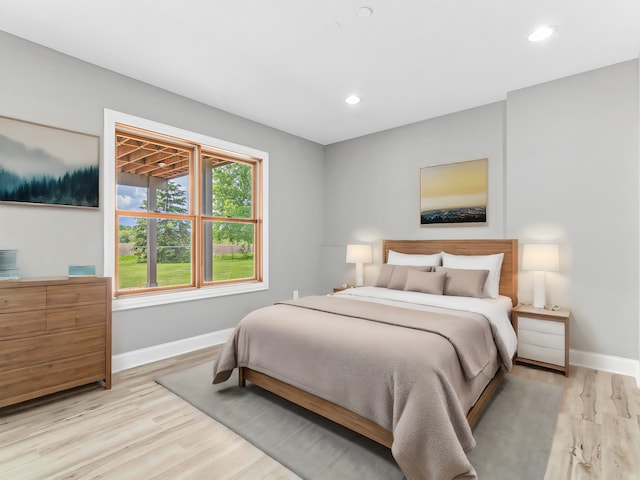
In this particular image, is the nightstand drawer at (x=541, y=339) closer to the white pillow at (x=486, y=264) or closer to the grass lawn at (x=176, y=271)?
the white pillow at (x=486, y=264)

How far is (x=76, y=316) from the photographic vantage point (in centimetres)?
256

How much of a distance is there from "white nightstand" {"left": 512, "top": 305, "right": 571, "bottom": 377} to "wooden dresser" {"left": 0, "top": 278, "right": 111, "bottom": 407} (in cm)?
370

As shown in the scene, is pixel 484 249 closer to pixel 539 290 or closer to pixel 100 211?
pixel 539 290

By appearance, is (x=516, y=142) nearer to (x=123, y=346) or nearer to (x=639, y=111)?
(x=639, y=111)

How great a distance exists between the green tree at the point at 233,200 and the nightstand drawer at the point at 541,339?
332cm

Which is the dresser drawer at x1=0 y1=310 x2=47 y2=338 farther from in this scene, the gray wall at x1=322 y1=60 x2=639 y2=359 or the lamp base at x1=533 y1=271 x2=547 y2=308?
the lamp base at x1=533 y1=271 x2=547 y2=308

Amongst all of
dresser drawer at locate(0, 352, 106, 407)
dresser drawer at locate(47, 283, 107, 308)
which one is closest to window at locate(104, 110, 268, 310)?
dresser drawer at locate(47, 283, 107, 308)

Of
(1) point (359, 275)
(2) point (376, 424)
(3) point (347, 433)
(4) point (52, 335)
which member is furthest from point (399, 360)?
(1) point (359, 275)

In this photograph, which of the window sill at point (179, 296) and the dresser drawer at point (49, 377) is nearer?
the dresser drawer at point (49, 377)

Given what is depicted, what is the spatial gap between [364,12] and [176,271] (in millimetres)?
3112

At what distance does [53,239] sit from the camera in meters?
2.72

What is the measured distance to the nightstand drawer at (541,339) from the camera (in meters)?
2.98

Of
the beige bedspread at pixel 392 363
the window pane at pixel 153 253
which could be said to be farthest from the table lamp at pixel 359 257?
the window pane at pixel 153 253

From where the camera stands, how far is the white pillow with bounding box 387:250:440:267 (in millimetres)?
3861
